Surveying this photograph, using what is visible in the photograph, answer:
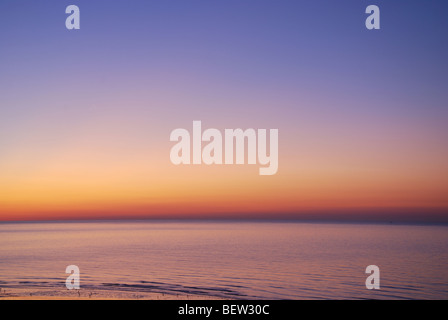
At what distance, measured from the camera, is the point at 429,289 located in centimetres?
3497

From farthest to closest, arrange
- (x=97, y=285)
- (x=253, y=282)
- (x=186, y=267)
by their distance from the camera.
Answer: (x=186, y=267) → (x=253, y=282) → (x=97, y=285)

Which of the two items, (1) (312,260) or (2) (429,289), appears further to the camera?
(1) (312,260)

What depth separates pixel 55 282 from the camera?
36.2m

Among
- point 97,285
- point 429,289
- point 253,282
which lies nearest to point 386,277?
point 429,289

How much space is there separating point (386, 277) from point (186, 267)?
22.0 m

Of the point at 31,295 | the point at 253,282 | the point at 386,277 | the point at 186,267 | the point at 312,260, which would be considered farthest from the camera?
the point at 312,260
